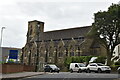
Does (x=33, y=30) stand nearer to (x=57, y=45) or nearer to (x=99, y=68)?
(x=57, y=45)

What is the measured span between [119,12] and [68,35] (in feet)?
129

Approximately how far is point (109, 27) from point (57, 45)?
37588mm

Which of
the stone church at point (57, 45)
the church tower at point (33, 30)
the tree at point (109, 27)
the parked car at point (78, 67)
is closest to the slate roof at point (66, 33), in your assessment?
the stone church at point (57, 45)

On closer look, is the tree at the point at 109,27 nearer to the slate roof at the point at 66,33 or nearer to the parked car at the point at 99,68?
the parked car at the point at 99,68

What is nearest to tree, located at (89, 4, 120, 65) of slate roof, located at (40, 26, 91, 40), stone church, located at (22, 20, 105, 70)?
stone church, located at (22, 20, 105, 70)

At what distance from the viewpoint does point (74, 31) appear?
85938mm

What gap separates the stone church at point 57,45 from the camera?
74.0 meters

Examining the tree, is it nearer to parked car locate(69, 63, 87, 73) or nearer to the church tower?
parked car locate(69, 63, 87, 73)

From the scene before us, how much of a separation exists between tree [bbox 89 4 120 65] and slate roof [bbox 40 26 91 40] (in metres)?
26.5

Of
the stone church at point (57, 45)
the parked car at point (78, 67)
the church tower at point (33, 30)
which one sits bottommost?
the parked car at point (78, 67)

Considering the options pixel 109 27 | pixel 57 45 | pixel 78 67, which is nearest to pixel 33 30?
pixel 57 45

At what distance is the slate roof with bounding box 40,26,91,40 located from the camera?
3199 inches

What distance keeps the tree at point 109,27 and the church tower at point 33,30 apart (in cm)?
4653

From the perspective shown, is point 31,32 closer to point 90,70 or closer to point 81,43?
point 81,43
